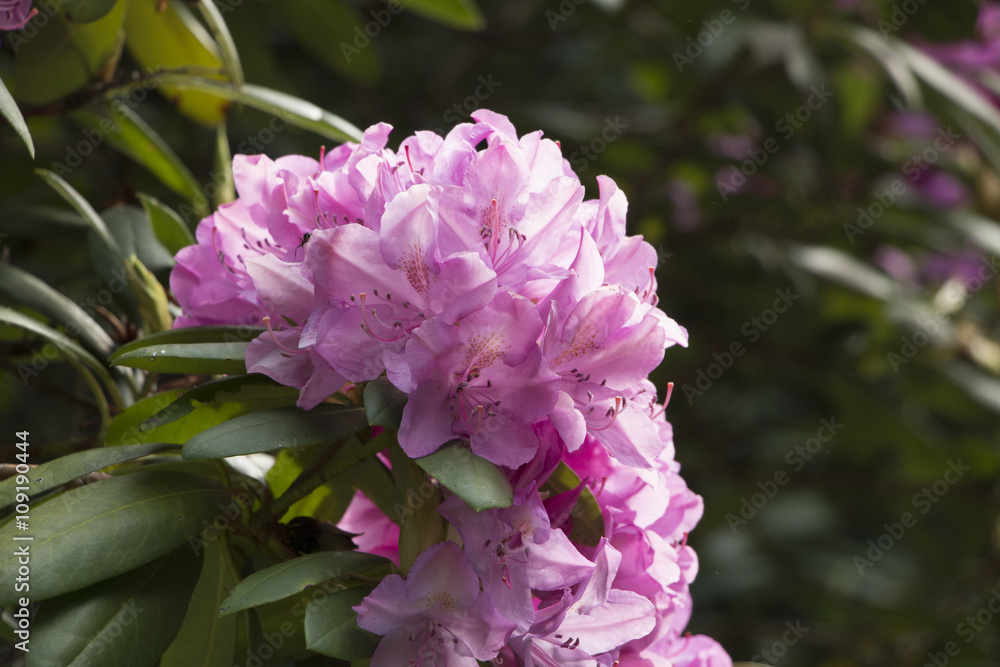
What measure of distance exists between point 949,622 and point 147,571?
1813 mm

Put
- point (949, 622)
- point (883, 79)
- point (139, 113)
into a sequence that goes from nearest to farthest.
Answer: point (139, 113)
point (883, 79)
point (949, 622)

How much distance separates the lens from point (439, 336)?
0.55 meters

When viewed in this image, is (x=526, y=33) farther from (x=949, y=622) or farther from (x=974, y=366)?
(x=949, y=622)

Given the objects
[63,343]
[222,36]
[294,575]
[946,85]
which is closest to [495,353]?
[294,575]

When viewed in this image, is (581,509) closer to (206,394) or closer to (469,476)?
(469,476)

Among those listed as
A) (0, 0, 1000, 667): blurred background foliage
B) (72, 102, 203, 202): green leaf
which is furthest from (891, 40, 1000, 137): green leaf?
A: (72, 102, 203, 202): green leaf

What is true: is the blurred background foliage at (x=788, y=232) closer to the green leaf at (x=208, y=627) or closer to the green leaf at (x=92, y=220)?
the green leaf at (x=92, y=220)

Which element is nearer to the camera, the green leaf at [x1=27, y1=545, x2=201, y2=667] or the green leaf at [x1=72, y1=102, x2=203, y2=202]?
the green leaf at [x1=27, y1=545, x2=201, y2=667]

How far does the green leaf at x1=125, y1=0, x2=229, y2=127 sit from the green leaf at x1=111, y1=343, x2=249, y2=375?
42cm

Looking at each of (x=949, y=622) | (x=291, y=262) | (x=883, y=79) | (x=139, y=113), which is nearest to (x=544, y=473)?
(x=291, y=262)

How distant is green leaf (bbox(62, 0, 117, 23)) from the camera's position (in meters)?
0.72

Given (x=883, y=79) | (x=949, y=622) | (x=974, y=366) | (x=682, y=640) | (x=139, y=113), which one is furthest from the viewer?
(x=974, y=366)

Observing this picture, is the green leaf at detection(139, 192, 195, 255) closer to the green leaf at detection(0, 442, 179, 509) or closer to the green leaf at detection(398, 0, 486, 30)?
the green leaf at detection(0, 442, 179, 509)

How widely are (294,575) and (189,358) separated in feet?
0.55
